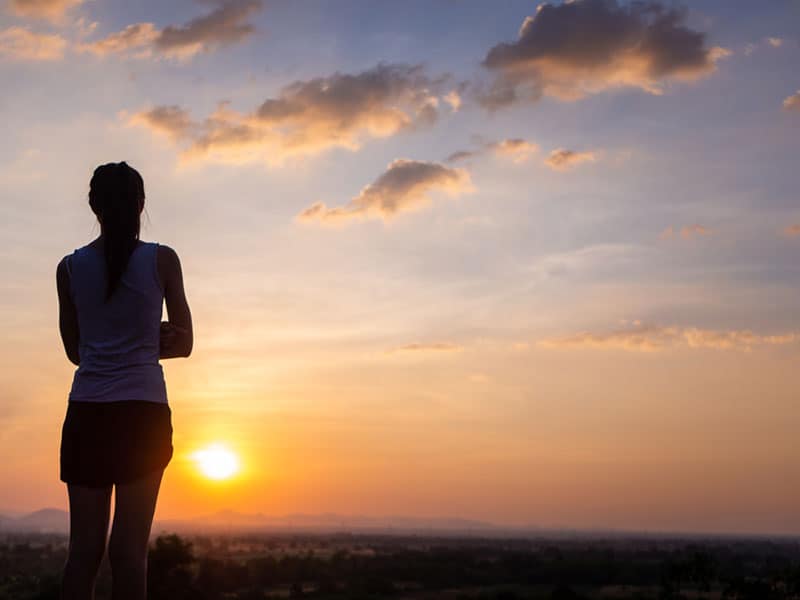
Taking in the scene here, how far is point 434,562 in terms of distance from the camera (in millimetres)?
86062

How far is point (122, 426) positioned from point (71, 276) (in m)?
0.68

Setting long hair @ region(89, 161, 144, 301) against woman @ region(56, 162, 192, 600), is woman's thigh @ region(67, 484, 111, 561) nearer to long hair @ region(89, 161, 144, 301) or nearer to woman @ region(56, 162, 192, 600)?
woman @ region(56, 162, 192, 600)

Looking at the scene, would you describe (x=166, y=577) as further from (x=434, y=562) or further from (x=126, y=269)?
(x=434, y=562)

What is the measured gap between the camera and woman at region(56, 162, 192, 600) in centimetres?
360

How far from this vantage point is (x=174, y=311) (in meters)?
3.93

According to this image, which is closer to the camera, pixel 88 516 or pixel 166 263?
Answer: pixel 88 516

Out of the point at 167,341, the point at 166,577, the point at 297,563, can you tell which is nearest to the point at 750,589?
the point at 166,577

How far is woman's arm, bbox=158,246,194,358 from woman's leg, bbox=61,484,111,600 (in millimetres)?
600

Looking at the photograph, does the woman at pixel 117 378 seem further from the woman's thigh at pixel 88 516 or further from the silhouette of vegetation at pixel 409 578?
the silhouette of vegetation at pixel 409 578

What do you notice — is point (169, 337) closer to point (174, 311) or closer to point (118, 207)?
point (174, 311)

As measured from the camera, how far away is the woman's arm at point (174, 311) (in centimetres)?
387

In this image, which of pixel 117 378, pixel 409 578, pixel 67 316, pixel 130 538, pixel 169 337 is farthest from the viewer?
pixel 409 578

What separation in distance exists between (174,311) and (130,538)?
903 millimetres

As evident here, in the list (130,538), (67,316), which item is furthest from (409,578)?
(130,538)
